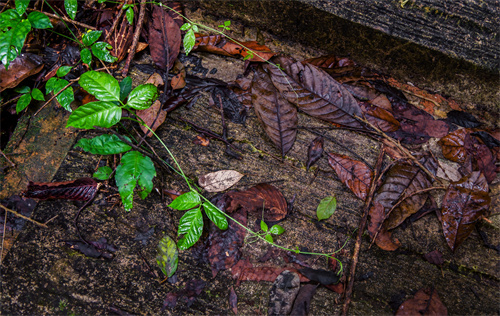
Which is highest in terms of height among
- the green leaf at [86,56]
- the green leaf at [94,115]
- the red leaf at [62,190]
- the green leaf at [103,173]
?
the green leaf at [86,56]

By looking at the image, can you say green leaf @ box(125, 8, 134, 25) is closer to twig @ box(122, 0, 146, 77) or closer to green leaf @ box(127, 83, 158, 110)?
twig @ box(122, 0, 146, 77)

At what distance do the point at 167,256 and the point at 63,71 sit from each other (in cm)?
129

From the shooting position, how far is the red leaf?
1.42 metres

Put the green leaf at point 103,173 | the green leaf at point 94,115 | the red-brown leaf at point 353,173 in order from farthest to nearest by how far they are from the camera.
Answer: the red-brown leaf at point 353,173, the green leaf at point 103,173, the green leaf at point 94,115

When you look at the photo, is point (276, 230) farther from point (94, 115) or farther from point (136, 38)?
point (136, 38)

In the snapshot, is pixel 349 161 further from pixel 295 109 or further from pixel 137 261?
pixel 137 261

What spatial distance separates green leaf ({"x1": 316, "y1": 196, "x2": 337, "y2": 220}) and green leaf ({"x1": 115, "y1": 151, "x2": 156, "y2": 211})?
96 cm

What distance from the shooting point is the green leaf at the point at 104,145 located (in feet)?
4.46

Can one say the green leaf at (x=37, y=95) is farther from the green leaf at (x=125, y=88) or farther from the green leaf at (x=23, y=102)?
the green leaf at (x=125, y=88)

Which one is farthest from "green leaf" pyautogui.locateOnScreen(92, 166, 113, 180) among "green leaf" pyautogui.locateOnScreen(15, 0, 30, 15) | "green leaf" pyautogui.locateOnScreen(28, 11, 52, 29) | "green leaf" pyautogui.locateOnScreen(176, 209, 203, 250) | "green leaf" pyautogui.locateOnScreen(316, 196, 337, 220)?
"green leaf" pyautogui.locateOnScreen(316, 196, 337, 220)

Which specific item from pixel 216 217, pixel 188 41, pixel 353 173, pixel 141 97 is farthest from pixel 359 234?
pixel 188 41

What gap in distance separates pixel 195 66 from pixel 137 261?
4.12 ft

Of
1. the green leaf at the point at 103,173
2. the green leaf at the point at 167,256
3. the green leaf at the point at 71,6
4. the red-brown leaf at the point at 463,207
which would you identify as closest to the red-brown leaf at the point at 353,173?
the red-brown leaf at the point at 463,207

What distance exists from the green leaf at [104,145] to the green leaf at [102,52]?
55cm
